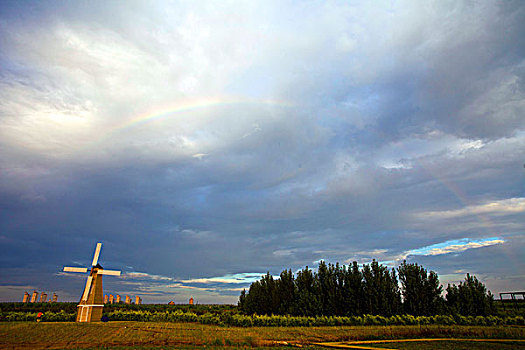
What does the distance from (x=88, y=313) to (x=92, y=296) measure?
221 centimetres

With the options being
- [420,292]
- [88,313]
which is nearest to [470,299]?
[420,292]

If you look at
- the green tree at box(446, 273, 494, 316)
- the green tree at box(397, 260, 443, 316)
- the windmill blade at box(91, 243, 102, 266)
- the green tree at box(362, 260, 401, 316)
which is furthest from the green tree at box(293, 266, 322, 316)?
the windmill blade at box(91, 243, 102, 266)

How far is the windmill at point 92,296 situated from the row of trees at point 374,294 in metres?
23.5

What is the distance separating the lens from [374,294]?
4219 cm

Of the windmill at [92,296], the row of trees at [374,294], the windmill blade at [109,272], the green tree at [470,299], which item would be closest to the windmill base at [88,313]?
the windmill at [92,296]

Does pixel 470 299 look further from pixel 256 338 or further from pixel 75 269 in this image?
pixel 75 269

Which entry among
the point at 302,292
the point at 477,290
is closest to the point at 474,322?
the point at 477,290

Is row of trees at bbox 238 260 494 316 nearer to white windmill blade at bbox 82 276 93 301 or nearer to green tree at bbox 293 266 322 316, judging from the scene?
green tree at bbox 293 266 322 316

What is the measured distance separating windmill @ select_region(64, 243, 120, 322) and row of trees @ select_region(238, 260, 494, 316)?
Result: 23.5 m

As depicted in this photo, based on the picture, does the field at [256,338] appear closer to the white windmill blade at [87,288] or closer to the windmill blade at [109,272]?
the white windmill blade at [87,288]

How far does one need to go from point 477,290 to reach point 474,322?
5.14 meters

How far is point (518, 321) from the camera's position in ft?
122

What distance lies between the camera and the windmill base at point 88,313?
42000 millimetres

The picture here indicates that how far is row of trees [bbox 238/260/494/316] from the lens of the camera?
132 ft
